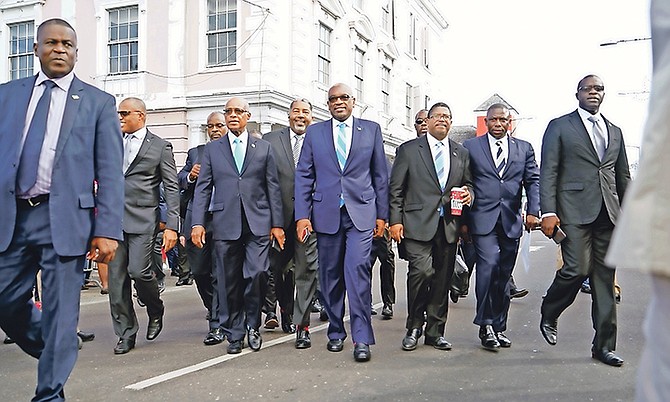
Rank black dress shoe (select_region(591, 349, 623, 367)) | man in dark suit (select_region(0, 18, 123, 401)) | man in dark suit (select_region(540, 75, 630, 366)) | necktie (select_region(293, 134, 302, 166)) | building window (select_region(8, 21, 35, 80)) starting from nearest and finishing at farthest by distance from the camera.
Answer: man in dark suit (select_region(0, 18, 123, 401)), black dress shoe (select_region(591, 349, 623, 367)), man in dark suit (select_region(540, 75, 630, 366)), necktie (select_region(293, 134, 302, 166)), building window (select_region(8, 21, 35, 80))

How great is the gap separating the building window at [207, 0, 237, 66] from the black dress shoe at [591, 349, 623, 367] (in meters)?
15.7

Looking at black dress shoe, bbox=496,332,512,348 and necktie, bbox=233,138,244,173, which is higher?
necktie, bbox=233,138,244,173

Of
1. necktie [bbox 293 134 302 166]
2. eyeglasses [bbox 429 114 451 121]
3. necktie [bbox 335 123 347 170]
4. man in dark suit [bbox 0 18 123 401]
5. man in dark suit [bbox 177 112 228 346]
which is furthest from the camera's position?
necktie [bbox 293 134 302 166]

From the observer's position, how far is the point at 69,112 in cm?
375

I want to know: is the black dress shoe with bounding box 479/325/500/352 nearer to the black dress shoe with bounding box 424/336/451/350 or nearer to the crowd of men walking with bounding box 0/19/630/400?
the crowd of men walking with bounding box 0/19/630/400

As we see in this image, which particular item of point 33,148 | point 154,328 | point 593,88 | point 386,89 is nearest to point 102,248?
point 33,148

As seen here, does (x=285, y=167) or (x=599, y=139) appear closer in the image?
(x=599, y=139)

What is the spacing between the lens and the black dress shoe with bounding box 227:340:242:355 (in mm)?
5457

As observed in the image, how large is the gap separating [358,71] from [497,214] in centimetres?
1997

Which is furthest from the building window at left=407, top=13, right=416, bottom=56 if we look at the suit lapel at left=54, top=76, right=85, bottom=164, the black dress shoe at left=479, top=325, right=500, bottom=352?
the suit lapel at left=54, top=76, right=85, bottom=164

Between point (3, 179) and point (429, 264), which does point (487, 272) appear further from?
point (3, 179)

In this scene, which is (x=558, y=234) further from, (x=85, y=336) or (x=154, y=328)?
(x=85, y=336)

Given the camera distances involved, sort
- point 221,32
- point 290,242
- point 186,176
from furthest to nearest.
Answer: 1. point 221,32
2. point 186,176
3. point 290,242

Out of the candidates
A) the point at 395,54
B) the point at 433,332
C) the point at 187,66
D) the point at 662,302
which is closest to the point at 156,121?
the point at 187,66
